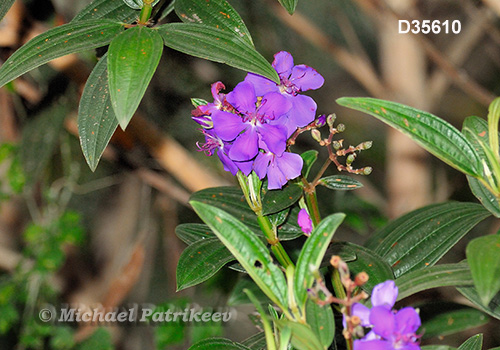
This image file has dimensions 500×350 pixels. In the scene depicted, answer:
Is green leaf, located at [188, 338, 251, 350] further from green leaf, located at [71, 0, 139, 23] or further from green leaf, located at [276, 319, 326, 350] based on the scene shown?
green leaf, located at [71, 0, 139, 23]

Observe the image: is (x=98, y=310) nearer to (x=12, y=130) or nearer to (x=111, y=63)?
(x=12, y=130)

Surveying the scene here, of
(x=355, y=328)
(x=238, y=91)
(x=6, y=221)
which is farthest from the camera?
(x=6, y=221)

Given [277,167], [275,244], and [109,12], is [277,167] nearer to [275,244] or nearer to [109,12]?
[275,244]

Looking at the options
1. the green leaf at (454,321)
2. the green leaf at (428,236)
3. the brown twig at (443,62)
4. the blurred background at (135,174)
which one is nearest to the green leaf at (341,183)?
the green leaf at (428,236)

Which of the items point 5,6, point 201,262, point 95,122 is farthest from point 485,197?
point 5,6

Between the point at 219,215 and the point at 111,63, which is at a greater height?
the point at 111,63

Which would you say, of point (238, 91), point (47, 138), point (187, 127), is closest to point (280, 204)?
point (238, 91)

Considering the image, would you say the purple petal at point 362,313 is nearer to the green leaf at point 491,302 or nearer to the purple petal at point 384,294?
the purple petal at point 384,294
